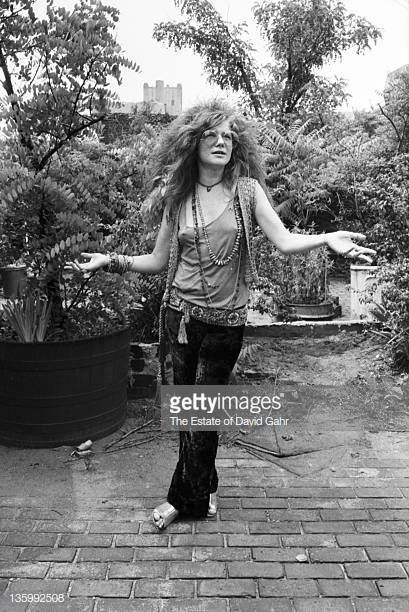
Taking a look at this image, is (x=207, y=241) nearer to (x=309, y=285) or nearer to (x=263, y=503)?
(x=263, y=503)

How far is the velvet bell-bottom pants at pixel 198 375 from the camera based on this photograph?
9.15 ft

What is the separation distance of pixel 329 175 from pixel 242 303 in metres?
9.69

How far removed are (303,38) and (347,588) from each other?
14.3 metres

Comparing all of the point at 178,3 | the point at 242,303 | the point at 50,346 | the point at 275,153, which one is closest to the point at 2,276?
the point at 50,346

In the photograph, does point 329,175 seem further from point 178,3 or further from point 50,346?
point 50,346

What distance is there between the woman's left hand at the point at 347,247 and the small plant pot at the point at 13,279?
2.12m

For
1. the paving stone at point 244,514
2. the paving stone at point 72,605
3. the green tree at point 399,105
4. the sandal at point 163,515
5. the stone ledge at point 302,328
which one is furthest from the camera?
the green tree at point 399,105

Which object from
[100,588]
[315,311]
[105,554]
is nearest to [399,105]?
[315,311]

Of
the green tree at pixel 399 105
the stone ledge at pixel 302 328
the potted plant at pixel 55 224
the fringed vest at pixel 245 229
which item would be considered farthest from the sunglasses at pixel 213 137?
the green tree at pixel 399 105

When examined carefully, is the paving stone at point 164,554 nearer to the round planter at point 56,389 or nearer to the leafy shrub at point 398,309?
the round planter at point 56,389

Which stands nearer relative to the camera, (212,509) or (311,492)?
(212,509)

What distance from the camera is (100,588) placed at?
2.46 m

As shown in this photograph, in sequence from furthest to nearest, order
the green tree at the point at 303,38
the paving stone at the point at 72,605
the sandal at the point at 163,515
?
1. the green tree at the point at 303,38
2. the sandal at the point at 163,515
3. the paving stone at the point at 72,605

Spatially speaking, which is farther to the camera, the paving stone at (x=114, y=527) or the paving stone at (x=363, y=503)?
the paving stone at (x=363, y=503)
